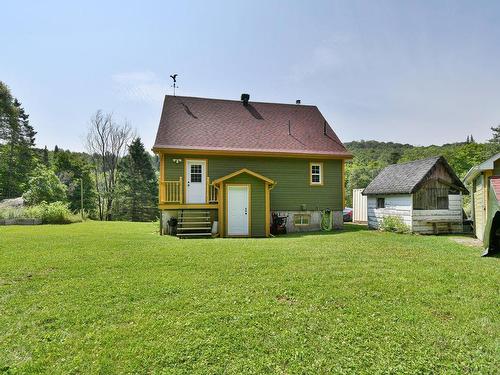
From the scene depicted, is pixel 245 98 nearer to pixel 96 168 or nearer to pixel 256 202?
pixel 256 202

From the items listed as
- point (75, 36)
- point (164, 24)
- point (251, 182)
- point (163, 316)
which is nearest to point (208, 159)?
point (251, 182)

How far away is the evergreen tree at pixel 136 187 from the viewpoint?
3183cm

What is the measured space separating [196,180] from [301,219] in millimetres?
5576

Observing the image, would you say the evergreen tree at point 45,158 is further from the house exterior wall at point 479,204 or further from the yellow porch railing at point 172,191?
the house exterior wall at point 479,204

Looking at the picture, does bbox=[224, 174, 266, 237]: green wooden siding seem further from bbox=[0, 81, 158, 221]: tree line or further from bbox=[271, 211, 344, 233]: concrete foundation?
bbox=[0, 81, 158, 221]: tree line

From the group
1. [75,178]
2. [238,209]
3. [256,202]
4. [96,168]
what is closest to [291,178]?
[256,202]

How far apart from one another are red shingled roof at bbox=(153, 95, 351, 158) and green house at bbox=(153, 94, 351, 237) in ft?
0.15

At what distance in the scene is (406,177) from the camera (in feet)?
44.6

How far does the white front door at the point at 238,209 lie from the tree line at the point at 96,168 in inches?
834

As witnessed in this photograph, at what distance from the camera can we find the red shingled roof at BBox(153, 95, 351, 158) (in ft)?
44.9

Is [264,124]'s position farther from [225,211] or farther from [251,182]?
[225,211]

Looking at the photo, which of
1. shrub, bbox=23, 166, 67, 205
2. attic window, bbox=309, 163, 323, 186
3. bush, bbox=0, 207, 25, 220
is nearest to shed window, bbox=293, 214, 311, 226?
attic window, bbox=309, 163, 323, 186

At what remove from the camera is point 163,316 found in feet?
12.1

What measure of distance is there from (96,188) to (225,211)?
25.3 metres
